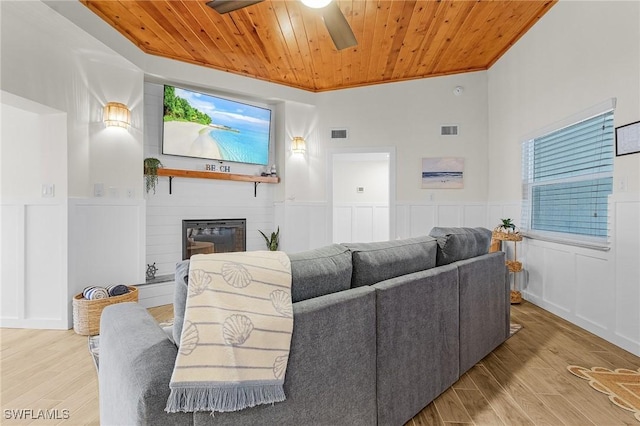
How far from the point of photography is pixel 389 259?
1.64 meters

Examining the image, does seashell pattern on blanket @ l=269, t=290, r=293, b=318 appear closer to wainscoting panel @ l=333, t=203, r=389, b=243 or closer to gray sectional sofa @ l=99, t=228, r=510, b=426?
gray sectional sofa @ l=99, t=228, r=510, b=426

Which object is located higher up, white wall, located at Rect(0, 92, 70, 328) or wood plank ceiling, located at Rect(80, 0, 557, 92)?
wood plank ceiling, located at Rect(80, 0, 557, 92)

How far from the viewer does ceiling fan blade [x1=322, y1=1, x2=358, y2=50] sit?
2434 millimetres

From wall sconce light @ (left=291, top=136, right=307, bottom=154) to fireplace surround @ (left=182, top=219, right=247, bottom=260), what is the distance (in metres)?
1.33

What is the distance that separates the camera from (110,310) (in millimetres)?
1468

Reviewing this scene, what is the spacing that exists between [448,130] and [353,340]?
4290 mm

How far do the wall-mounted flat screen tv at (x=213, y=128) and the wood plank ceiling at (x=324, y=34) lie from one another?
474 mm

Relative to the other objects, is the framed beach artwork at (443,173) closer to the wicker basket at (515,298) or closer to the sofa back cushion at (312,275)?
the wicker basket at (515,298)

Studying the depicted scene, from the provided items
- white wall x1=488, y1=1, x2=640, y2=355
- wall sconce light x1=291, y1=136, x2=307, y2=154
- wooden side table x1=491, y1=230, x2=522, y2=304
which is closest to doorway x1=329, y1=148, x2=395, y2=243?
wall sconce light x1=291, y1=136, x2=307, y2=154

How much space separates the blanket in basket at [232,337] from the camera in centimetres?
91

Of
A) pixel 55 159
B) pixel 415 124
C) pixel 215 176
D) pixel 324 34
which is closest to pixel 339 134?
pixel 415 124

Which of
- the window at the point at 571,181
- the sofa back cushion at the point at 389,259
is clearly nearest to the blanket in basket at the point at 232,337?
the sofa back cushion at the point at 389,259

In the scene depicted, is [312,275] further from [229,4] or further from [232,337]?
[229,4]

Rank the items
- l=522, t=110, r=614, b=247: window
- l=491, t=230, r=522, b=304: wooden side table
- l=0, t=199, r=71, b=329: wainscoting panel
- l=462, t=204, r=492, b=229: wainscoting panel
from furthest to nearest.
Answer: l=462, t=204, r=492, b=229: wainscoting panel, l=491, t=230, r=522, b=304: wooden side table, l=0, t=199, r=71, b=329: wainscoting panel, l=522, t=110, r=614, b=247: window
